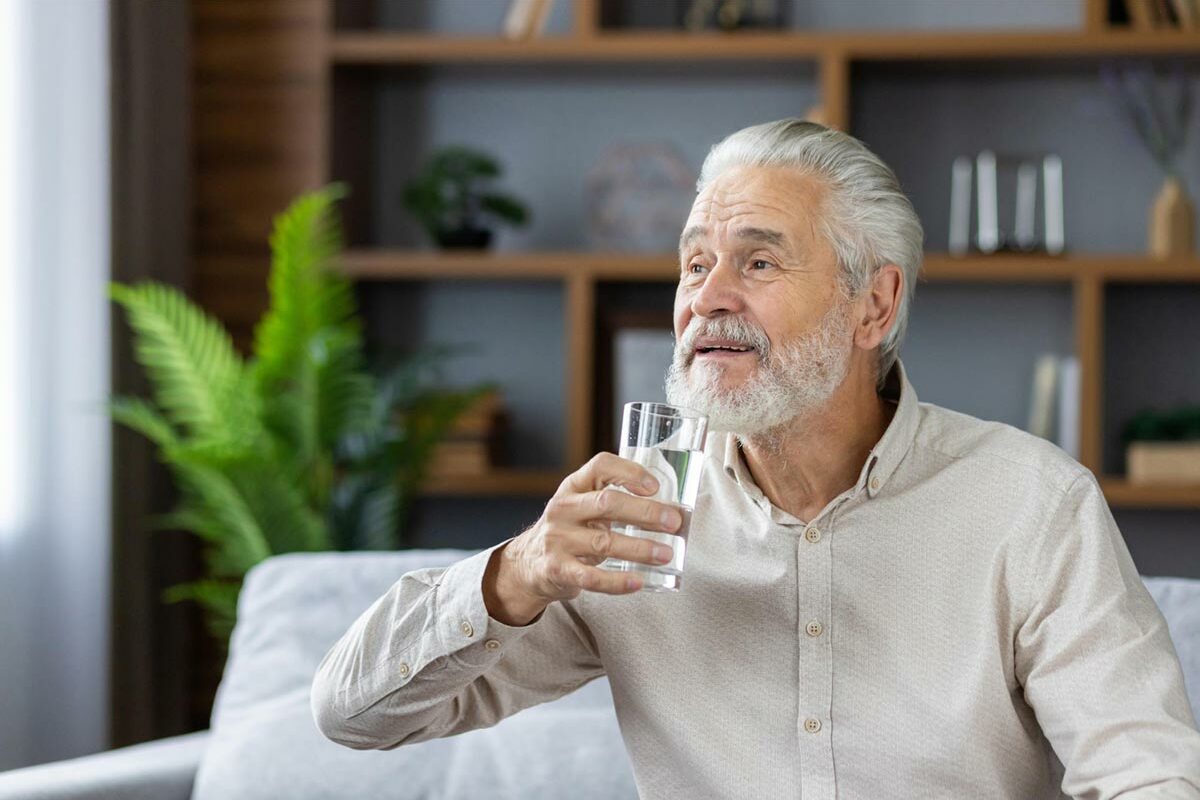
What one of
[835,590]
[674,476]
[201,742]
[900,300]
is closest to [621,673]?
[835,590]

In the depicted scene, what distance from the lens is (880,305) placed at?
1.68m

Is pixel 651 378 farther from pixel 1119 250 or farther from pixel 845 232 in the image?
pixel 845 232

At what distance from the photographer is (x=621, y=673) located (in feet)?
5.18

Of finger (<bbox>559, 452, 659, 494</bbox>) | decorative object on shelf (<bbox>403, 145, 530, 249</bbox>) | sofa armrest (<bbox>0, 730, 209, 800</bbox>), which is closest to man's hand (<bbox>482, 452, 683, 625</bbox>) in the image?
finger (<bbox>559, 452, 659, 494</bbox>)

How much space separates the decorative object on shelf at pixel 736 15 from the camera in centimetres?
341

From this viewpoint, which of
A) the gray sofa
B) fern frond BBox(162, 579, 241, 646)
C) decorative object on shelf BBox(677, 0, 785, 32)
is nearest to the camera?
the gray sofa

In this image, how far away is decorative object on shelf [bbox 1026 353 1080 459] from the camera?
3363 millimetres

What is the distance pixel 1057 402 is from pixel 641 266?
3.31ft

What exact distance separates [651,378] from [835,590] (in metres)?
2.02

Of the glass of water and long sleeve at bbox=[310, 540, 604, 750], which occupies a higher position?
the glass of water

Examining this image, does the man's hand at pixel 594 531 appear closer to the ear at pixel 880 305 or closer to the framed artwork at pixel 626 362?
the ear at pixel 880 305

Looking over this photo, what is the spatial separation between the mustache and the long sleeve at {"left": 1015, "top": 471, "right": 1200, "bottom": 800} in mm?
347

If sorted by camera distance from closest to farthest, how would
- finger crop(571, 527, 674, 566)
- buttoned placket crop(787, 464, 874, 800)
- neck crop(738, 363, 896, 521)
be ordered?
1. finger crop(571, 527, 674, 566)
2. buttoned placket crop(787, 464, 874, 800)
3. neck crop(738, 363, 896, 521)

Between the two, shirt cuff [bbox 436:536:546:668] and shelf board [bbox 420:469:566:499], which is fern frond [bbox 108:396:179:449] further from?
shirt cuff [bbox 436:536:546:668]
